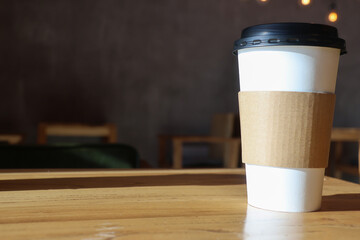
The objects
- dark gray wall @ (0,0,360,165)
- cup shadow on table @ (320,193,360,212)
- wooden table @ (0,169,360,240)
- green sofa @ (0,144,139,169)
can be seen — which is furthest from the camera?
dark gray wall @ (0,0,360,165)

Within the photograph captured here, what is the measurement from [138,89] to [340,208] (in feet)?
13.0

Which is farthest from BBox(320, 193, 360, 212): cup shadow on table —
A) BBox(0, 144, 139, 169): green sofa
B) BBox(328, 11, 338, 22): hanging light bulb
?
BBox(328, 11, 338, 22): hanging light bulb

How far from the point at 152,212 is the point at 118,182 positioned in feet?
0.62

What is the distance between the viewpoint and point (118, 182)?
0.57 meters

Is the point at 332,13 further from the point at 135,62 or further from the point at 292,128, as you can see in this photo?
the point at 292,128

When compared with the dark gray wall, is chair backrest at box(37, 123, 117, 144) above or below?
below

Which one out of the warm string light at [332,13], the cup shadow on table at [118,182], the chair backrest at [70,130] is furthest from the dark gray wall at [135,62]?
the cup shadow on table at [118,182]

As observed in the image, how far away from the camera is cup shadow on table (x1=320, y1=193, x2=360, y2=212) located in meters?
0.45

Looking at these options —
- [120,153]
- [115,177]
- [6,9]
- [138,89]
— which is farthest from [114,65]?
[115,177]

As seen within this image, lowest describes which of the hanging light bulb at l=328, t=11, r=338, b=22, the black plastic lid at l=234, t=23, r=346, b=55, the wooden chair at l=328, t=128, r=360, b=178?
the wooden chair at l=328, t=128, r=360, b=178

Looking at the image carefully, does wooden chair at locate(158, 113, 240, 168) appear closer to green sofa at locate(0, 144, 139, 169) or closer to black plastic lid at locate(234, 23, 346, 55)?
green sofa at locate(0, 144, 139, 169)

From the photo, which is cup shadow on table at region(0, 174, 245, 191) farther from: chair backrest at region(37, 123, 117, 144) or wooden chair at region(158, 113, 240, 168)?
chair backrest at region(37, 123, 117, 144)

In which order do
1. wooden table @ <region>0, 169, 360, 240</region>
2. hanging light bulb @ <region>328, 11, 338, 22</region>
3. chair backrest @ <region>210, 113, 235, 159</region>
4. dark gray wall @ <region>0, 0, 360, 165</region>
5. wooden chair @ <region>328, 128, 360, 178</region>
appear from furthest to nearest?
hanging light bulb @ <region>328, 11, 338, 22</region> < dark gray wall @ <region>0, 0, 360, 165</region> < chair backrest @ <region>210, 113, 235, 159</region> < wooden chair @ <region>328, 128, 360, 178</region> < wooden table @ <region>0, 169, 360, 240</region>

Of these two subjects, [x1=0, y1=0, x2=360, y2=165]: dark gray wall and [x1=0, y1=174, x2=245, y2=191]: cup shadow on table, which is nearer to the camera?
[x1=0, y1=174, x2=245, y2=191]: cup shadow on table
